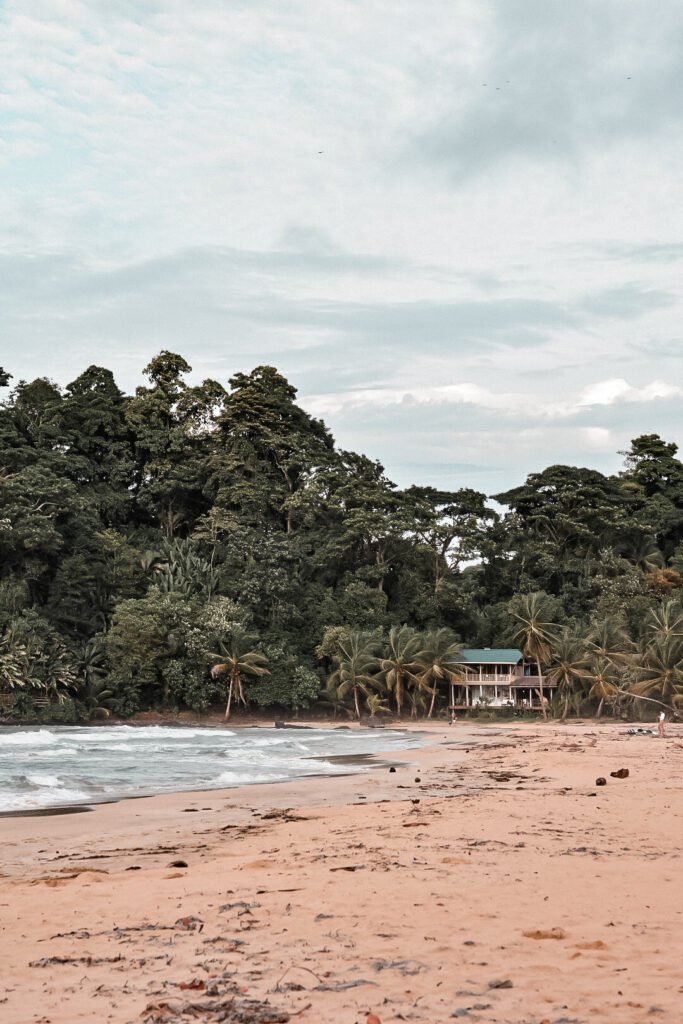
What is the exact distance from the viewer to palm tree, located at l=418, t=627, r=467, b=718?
153 feet

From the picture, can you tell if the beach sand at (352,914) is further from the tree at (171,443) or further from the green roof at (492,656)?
the tree at (171,443)

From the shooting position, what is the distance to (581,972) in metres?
4.93

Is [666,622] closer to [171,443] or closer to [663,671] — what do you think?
[663,671]

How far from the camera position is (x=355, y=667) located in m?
46.8

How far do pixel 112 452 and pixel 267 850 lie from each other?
175 ft

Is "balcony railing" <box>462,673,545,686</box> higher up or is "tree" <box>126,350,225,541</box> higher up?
"tree" <box>126,350,225,541</box>

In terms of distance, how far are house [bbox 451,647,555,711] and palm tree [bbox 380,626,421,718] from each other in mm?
2726

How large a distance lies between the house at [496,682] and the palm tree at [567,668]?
192cm

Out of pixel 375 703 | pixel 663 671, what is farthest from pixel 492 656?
pixel 663 671

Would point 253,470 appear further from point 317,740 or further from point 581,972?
point 581,972

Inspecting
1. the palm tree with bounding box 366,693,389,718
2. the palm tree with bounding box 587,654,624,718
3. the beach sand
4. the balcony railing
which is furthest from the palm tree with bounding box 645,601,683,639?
the beach sand

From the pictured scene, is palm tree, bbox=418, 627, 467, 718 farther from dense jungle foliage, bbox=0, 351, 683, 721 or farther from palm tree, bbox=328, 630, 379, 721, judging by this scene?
palm tree, bbox=328, 630, 379, 721

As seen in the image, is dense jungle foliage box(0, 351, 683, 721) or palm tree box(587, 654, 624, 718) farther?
dense jungle foliage box(0, 351, 683, 721)

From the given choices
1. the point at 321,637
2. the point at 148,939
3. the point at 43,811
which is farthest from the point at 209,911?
the point at 321,637
